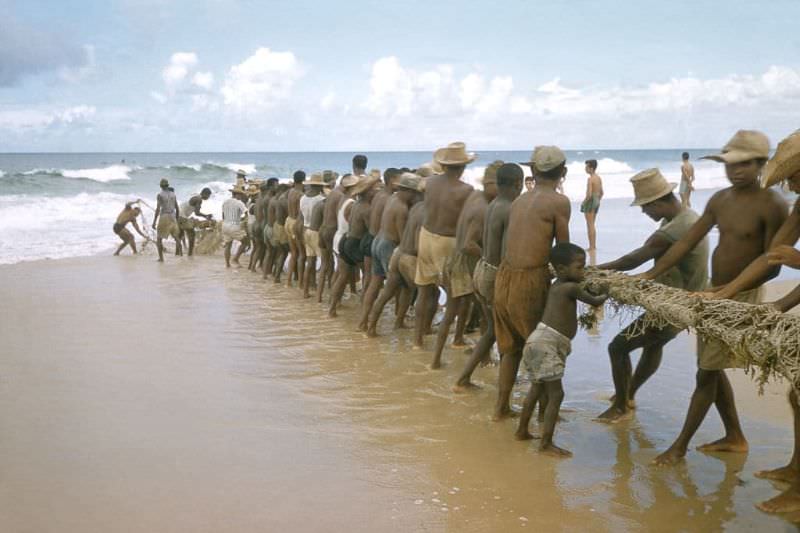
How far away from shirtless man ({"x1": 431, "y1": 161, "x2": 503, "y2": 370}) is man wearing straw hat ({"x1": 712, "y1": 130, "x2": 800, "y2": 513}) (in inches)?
109

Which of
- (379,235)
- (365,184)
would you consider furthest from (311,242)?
(379,235)

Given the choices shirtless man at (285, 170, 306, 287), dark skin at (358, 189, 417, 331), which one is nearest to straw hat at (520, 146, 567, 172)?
dark skin at (358, 189, 417, 331)

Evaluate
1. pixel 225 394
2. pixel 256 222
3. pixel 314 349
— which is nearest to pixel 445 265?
pixel 314 349

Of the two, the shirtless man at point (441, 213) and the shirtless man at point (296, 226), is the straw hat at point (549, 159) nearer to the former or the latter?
the shirtless man at point (441, 213)

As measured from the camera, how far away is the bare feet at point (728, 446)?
5.33 meters

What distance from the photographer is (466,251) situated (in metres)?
7.15

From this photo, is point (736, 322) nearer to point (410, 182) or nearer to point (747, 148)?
point (747, 148)

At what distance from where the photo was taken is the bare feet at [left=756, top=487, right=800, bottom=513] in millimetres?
4355

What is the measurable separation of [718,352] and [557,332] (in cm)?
103

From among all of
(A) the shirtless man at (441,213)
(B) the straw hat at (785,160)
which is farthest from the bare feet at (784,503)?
(A) the shirtless man at (441,213)

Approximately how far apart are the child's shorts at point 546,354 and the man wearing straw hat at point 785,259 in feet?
3.68

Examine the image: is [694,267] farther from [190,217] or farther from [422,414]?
[190,217]

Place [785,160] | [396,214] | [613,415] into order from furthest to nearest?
1. [396,214]
2. [613,415]
3. [785,160]

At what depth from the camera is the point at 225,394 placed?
6.76 meters
